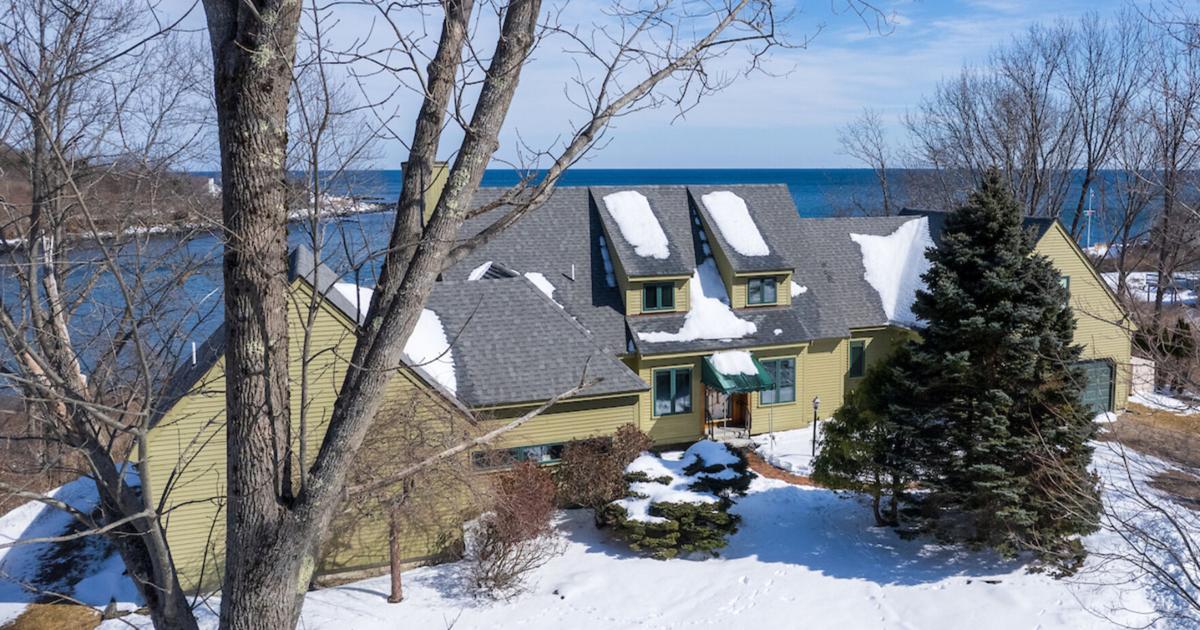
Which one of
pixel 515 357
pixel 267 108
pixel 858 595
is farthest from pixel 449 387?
pixel 267 108

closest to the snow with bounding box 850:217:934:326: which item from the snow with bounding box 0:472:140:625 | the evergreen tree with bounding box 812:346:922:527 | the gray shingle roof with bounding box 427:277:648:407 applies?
the evergreen tree with bounding box 812:346:922:527

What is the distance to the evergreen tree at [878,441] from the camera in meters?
16.4

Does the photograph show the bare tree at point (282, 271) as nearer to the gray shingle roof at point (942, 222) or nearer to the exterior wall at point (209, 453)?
the exterior wall at point (209, 453)

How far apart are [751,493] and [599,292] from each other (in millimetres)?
7234

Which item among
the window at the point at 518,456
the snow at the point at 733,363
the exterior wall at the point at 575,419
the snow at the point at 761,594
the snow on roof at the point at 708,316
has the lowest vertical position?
the snow at the point at 761,594

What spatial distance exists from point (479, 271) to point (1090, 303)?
18.2 meters

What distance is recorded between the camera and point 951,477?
15.5 meters

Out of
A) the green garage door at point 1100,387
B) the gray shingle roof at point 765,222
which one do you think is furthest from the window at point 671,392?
the green garage door at point 1100,387

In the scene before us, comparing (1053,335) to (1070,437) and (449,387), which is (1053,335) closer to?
(1070,437)

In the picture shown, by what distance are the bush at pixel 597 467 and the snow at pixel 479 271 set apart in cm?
642

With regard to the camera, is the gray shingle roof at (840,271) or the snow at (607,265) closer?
the snow at (607,265)

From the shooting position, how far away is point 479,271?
74.4 feet

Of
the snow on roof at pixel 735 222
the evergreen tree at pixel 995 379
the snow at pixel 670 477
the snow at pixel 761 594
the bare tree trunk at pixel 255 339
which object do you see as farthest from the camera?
the snow on roof at pixel 735 222

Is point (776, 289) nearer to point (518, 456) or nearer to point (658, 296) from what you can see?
point (658, 296)
